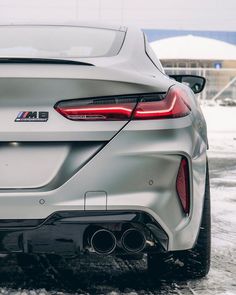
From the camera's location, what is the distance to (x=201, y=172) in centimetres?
298

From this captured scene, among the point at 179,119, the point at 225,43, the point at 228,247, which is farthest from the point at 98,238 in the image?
the point at 225,43

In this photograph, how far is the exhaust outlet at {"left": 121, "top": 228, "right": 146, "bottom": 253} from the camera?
266 cm

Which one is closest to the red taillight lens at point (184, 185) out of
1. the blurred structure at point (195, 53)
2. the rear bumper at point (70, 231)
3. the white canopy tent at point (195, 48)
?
the rear bumper at point (70, 231)

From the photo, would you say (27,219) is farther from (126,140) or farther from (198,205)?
(198,205)

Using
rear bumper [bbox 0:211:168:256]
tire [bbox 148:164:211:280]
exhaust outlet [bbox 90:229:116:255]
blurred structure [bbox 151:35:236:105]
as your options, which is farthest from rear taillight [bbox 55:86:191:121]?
blurred structure [bbox 151:35:236:105]

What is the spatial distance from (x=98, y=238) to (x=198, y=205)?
50 centimetres

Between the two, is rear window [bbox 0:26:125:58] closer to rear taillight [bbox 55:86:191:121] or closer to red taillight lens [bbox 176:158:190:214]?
rear taillight [bbox 55:86:191:121]

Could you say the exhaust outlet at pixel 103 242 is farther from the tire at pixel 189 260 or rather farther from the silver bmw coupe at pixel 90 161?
the tire at pixel 189 260

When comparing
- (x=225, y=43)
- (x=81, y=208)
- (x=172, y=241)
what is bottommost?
(x=172, y=241)

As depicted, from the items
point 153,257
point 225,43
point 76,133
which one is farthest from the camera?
point 225,43

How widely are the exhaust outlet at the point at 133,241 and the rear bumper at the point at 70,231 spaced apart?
18mm

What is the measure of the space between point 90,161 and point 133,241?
1.35 ft

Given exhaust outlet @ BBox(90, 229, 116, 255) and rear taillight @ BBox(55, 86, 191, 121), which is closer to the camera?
rear taillight @ BBox(55, 86, 191, 121)

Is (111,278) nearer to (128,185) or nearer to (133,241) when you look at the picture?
(133,241)
